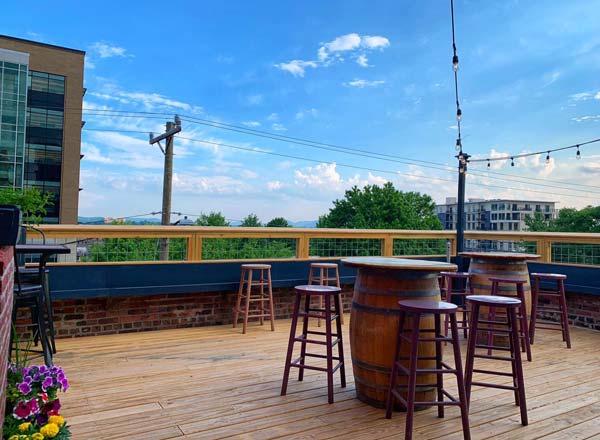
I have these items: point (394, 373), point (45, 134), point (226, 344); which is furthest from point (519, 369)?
point (45, 134)

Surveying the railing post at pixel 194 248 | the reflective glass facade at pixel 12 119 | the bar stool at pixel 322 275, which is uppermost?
the reflective glass facade at pixel 12 119

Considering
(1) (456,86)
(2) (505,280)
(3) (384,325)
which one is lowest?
(3) (384,325)

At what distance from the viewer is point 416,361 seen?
2297 mm

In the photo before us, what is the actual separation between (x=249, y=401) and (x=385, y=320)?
42.4 inches

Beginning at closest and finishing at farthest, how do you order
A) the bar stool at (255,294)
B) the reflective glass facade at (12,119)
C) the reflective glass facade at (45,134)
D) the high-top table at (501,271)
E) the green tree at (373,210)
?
the high-top table at (501,271) → the bar stool at (255,294) → the green tree at (373,210) → the reflective glass facade at (12,119) → the reflective glass facade at (45,134)

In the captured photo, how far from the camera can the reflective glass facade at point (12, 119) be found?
97.8ft

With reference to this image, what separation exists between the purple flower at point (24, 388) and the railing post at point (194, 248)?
3.12 meters

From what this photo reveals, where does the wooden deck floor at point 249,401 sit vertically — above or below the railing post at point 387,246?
below

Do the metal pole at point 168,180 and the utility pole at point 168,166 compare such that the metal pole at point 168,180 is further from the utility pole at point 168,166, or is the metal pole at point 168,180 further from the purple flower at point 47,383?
the purple flower at point 47,383

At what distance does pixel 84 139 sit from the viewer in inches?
1490

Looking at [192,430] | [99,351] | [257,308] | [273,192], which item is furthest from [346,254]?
[273,192]

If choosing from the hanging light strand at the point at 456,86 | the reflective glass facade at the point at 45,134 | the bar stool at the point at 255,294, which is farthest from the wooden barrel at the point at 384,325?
the reflective glass facade at the point at 45,134

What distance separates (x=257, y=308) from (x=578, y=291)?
4.17 metres

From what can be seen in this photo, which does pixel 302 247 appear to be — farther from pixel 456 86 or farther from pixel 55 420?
pixel 55 420
